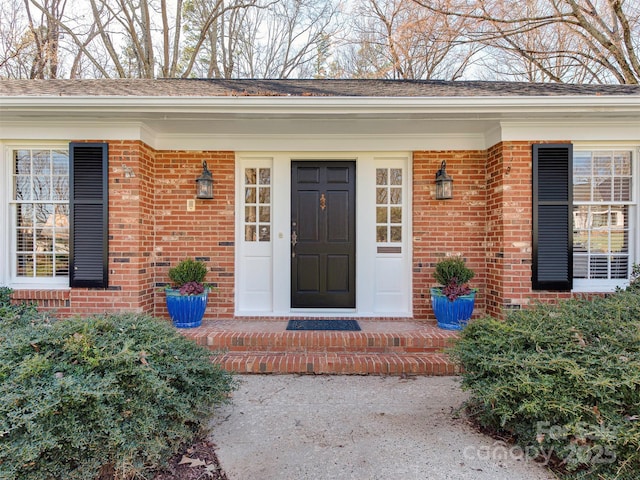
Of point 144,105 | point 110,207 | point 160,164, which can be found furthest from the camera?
point 160,164

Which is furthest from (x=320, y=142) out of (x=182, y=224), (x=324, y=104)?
(x=182, y=224)

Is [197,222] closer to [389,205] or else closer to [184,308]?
[184,308]

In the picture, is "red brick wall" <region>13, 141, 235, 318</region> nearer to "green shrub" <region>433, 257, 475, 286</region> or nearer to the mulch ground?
the mulch ground

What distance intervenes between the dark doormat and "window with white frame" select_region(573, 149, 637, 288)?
8.48 ft

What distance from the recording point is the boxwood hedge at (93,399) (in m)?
1.59

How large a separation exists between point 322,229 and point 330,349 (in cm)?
158

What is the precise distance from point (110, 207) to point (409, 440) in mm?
3674

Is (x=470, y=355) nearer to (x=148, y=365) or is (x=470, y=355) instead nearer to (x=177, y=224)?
(x=148, y=365)

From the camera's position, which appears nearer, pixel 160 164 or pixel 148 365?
pixel 148 365

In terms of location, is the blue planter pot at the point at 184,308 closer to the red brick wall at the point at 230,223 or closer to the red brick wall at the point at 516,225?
the red brick wall at the point at 230,223

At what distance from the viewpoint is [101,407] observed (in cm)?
166

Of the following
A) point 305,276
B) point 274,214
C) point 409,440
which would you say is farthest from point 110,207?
point 409,440

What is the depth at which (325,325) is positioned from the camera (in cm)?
411

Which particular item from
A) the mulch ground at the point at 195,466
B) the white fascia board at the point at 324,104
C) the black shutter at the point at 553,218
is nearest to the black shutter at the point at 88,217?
the white fascia board at the point at 324,104
